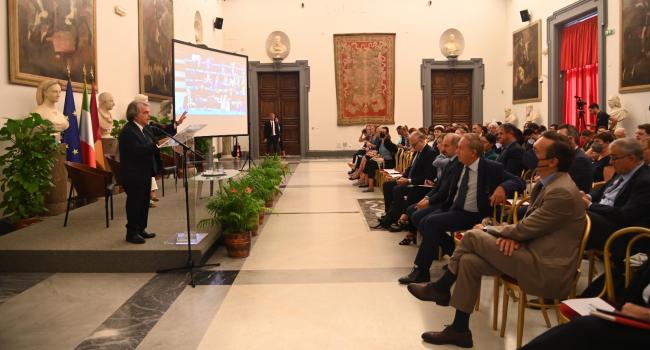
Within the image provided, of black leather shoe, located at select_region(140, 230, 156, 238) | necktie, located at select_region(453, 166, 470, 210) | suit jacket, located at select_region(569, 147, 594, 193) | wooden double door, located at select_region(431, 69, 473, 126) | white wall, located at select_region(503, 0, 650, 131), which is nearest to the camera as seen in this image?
necktie, located at select_region(453, 166, 470, 210)

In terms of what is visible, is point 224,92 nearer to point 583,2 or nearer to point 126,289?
point 126,289

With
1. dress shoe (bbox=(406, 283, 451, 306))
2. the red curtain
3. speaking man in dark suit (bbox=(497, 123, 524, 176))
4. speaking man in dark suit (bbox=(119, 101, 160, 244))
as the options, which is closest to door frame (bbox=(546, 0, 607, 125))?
the red curtain

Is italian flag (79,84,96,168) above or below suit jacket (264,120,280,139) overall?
below

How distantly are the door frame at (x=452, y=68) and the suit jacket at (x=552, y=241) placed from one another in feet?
52.7

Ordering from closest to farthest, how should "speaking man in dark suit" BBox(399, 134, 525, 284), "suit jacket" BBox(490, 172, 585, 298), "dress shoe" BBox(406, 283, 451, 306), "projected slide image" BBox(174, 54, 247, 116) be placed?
"suit jacket" BBox(490, 172, 585, 298) → "dress shoe" BBox(406, 283, 451, 306) → "speaking man in dark suit" BBox(399, 134, 525, 284) → "projected slide image" BBox(174, 54, 247, 116)

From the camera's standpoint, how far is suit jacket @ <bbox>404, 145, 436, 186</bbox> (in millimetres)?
6467

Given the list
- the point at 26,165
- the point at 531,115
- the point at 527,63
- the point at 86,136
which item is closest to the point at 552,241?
the point at 26,165

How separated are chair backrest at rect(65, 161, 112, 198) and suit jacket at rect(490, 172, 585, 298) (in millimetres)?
4709

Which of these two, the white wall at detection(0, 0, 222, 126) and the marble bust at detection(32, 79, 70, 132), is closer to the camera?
the marble bust at detection(32, 79, 70, 132)

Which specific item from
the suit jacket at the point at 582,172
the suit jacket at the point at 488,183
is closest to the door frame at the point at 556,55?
the suit jacket at the point at 582,172

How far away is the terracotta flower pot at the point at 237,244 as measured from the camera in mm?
5578

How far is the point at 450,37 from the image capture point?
18844 millimetres

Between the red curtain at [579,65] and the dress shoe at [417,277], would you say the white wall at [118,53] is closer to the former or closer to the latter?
the dress shoe at [417,277]

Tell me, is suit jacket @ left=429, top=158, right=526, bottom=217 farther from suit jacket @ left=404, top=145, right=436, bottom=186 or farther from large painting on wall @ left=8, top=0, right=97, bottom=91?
large painting on wall @ left=8, top=0, right=97, bottom=91
